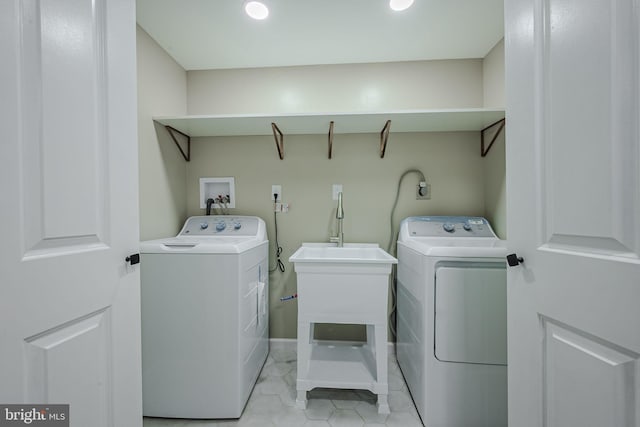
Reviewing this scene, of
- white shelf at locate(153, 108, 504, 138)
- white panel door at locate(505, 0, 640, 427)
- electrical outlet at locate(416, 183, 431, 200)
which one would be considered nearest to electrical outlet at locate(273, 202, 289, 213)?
white shelf at locate(153, 108, 504, 138)

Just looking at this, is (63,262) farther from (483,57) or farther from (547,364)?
(483,57)

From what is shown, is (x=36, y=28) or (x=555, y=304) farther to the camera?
(x=555, y=304)

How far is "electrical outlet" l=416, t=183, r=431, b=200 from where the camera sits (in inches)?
77.0

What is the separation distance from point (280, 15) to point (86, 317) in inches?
68.8

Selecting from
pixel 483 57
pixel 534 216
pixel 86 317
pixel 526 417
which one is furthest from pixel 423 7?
pixel 86 317

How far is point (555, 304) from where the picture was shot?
67 cm

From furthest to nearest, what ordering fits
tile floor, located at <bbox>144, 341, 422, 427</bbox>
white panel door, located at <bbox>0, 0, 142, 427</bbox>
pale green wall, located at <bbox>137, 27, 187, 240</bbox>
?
pale green wall, located at <bbox>137, 27, 187, 240</bbox> < tile floor, located at <bbox>144, 341, 422, 427</bbox> < white panel door, located at <bbox>0, 0, 142, 427</bbox>

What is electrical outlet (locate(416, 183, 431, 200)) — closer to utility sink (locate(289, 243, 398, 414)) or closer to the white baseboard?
utility sink (locate(289, 243, 398, 414))

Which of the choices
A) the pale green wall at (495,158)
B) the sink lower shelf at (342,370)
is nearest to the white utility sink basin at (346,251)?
the sink lower shelf at (342,370)

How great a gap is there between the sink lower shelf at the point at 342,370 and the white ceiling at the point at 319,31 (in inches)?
80.1

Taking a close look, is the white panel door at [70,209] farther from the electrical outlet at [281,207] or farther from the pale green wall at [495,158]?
the pale green wall at [495,158]

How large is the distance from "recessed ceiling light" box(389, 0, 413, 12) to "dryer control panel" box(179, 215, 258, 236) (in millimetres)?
1637

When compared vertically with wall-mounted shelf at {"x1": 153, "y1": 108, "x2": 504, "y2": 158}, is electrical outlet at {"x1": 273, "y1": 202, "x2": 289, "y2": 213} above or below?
below

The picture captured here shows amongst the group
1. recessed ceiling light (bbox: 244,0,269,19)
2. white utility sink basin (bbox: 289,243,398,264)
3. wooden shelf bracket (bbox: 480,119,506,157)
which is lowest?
white utility sink basin (bbox: 289,243,398,264)
